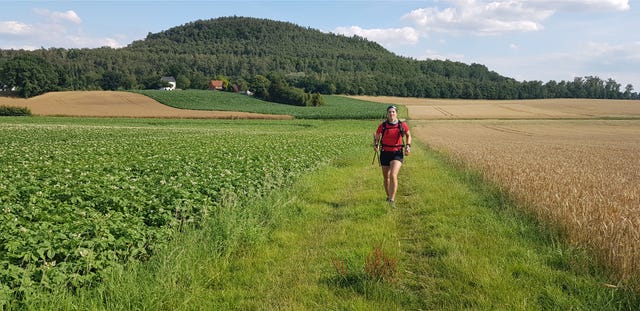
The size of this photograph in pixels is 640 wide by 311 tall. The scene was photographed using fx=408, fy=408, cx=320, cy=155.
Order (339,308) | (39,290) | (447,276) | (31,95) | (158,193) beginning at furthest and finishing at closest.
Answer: (31,95)
(158,193)
(447,276)
(339,308)
(39,290)

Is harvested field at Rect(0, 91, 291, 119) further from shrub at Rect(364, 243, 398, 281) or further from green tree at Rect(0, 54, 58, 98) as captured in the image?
shrub at Rect(364, 243, 398, 281)

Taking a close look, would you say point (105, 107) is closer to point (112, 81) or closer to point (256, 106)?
point (256, 106)

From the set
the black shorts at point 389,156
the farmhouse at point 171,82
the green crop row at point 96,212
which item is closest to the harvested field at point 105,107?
the farmhouse at point 171,82

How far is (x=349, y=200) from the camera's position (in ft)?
33.4

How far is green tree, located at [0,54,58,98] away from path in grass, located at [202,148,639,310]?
3652 inches

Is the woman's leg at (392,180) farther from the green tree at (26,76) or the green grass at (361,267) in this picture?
the green tree at (26,76)

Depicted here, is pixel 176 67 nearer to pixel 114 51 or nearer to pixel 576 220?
pixel 114 51

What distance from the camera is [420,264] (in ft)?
18.6

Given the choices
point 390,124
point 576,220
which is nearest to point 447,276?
point 576,220

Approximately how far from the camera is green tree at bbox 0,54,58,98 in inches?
3172

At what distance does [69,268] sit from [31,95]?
96217 mm

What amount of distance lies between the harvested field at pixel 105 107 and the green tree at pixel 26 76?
124 inches

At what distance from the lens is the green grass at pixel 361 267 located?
445 cm

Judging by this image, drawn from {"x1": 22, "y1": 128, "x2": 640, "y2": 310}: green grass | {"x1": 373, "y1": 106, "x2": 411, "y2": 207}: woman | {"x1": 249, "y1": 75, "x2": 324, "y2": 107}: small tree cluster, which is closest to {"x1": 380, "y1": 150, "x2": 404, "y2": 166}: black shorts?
{"x1": 373, "y1": 106, "x2": 411, "y2": 207}: woman
